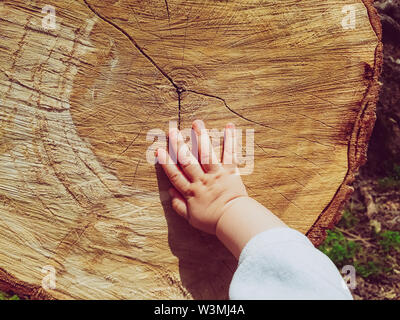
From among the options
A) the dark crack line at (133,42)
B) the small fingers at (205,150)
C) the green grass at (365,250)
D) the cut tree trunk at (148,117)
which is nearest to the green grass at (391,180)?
the green grass at (365,250)

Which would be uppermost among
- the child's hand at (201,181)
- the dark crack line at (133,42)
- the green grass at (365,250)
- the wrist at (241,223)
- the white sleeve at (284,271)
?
the dark crack line at (133,42)

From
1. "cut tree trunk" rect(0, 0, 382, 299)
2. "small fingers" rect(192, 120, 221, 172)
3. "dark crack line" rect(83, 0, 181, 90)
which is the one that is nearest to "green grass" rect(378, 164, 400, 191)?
"cut tree trunk" rect(0, 0, 382, 299)

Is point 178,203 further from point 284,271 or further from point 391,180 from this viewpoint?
point 391,180

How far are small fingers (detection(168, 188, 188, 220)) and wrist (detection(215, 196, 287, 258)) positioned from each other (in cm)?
12

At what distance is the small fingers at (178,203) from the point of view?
120cm

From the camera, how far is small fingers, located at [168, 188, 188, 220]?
3.93 feet

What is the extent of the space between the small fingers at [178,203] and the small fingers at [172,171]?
0.03 metres

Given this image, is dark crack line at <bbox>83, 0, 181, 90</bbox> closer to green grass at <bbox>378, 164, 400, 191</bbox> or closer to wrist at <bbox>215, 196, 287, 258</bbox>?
wrist at <bbox>215, 196, 287, 258</bbox>

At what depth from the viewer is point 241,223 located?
1.17 meters

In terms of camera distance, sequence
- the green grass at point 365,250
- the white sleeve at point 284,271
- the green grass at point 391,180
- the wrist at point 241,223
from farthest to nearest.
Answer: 1. the green grass at point 391,180
2. the green grass at point 365,250
3. the wrist at point 241,223
4. the white sleeve at point 284,271

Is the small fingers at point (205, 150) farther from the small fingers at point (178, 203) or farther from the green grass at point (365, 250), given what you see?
the green grass at point (365, 250)

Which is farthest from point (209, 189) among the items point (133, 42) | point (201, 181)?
point (133, 42)

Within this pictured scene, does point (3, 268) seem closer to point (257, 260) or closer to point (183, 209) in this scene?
point (183, 209)
